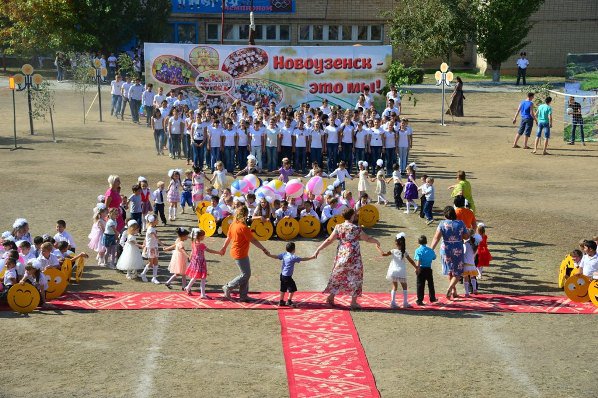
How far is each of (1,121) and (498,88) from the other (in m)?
25.5

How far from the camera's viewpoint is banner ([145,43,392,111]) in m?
33.4

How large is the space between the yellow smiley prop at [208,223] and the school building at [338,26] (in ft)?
118

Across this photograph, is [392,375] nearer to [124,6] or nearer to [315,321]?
[315,321]

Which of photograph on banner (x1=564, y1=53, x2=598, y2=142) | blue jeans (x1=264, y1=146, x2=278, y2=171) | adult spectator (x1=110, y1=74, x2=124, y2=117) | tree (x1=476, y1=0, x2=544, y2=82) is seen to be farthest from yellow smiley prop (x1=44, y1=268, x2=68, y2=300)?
tree (x1=476, y1=0, x2=544, y2=82)

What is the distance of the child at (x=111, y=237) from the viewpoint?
18.0 meters

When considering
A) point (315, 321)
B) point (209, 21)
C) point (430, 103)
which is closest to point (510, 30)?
point (430, 103)

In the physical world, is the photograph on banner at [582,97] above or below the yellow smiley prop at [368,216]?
above

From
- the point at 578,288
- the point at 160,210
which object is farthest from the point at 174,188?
the point at 578,288

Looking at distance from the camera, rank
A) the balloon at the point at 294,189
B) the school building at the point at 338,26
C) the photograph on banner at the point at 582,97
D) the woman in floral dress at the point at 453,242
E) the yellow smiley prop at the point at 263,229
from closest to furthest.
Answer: the woman in floral dress at the point at 453,242
the yellow smiley prop at the point at 263,229
the balloon at the point at 294,189
the photograph on banner at the point at 582,97
the school building at the point at 338,26

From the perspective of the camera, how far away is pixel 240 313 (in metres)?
15.8

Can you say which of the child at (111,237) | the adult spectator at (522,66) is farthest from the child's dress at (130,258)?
the adult spectator at (522,66)

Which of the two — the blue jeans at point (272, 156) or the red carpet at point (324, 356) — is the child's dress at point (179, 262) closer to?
the red carpet at point (324, 356)

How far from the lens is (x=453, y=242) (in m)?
16.7

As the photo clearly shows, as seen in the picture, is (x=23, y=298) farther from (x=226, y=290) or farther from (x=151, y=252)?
(x=226, y=290)
